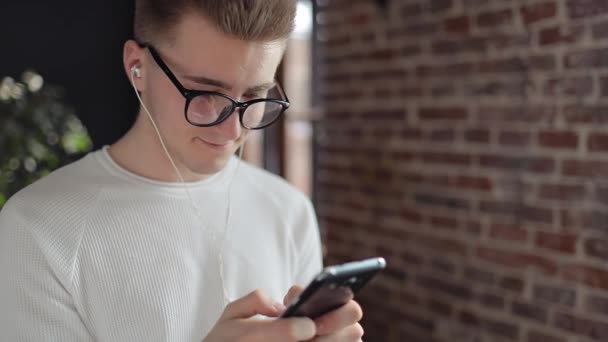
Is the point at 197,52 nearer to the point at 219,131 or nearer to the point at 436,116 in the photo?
the point at 219,131

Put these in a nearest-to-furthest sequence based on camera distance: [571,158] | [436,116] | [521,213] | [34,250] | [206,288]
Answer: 1. [34,250]
2. [206,288]
3. [571,158]
4. [521,213]
5. [436,116]

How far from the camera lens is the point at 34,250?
3.47 ft

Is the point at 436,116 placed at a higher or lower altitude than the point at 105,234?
higher

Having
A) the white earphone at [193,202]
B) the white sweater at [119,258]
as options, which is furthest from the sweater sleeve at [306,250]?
the white earphone at [193,202]

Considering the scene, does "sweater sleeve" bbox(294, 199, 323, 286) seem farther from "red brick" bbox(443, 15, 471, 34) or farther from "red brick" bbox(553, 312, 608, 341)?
"red brick" bbox(443, 15, 471, 34)

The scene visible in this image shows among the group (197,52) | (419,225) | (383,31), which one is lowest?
(419,225)

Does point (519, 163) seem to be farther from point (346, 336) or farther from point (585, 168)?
point (346, 336)

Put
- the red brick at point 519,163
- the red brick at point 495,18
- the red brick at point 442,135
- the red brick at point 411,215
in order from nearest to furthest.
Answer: the red brick at point 519,163, the red brick at point 495,18, the red brick at point 442,135, the red brick at point 411,215

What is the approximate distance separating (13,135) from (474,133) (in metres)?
1.63

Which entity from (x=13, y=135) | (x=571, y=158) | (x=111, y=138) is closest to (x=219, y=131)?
(x=571, y=158)

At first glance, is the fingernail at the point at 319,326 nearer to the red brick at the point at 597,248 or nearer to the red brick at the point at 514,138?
the red brick at the point at 597,248

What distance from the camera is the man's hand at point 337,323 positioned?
3.27 feet

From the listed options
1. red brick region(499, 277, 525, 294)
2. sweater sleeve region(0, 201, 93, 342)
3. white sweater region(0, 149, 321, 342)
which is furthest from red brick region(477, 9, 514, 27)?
sweater sleeve region(0, 201, 93, 342)

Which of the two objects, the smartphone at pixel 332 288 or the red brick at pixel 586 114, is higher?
the red brick at pixel 586 114
